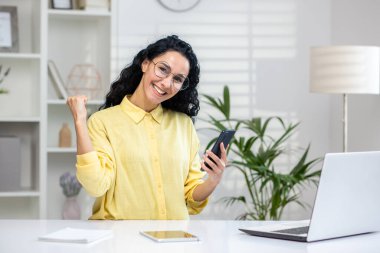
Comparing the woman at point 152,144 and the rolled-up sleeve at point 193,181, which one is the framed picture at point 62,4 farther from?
the rolled-up sleeve at point 193,181

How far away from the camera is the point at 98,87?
4672mm

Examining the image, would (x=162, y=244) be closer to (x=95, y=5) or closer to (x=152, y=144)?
(x=152, y=144)

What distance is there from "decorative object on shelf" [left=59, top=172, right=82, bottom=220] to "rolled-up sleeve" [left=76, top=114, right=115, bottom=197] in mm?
1805

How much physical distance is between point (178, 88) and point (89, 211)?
7.12ft

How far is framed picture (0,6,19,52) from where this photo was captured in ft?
14.8

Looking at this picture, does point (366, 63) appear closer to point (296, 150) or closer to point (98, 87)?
point (296, 150)

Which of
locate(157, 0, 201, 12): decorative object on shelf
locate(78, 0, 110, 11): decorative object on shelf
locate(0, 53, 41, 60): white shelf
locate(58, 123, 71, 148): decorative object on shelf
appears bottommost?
locate(58, 123, 71, 148): decorative object on shelf

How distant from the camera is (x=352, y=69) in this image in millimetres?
4199

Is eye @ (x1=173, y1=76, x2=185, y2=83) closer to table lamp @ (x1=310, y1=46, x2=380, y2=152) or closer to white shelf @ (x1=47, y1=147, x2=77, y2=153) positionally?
table lamp @ (x1=310, y1=46, x2=380, y2=152)

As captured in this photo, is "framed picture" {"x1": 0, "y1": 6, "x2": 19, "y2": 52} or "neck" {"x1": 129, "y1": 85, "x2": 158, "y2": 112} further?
"framed picture" {"x1": 0, "y1": 6, "x2": 19, "y2": 52}

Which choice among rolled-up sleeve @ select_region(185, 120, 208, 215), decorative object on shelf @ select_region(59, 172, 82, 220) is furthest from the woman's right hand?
decorative object on shelf @ select_region(59, 172, 82, 220)

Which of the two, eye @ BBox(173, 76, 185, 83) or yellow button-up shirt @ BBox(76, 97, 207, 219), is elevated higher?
eye @ BBox(173, 76, 185, 83)

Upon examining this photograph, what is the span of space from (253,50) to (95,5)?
1.22 m

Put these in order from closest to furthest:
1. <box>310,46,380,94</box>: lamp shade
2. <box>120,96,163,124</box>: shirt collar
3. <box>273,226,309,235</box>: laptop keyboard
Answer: <box>273,226,309,235</box>: laptop keyboard, <box>120,96,163,124</box>: shirt collar, <box>310,46,380,94</box>: lamp shade
